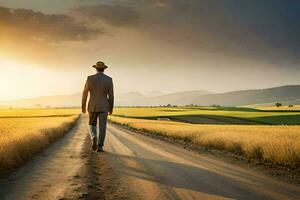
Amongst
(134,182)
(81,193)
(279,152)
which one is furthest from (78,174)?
(279,152)

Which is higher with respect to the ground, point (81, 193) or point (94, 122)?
point (94, 122)

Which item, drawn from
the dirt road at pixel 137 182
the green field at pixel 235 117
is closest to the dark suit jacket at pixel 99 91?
the dirt road at pixel 137 182

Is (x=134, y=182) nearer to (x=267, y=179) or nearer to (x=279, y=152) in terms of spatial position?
(x=267, y=179)

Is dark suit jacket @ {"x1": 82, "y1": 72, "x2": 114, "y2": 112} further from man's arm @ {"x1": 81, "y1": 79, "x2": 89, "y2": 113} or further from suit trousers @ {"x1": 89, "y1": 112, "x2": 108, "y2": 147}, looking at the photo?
suit trousers @ {"x1": 89, "y1": 112, "x2": 108, "y2": 147}

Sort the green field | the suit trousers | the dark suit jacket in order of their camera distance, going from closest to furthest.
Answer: the dark suit jacket, the suit trousers, the green field

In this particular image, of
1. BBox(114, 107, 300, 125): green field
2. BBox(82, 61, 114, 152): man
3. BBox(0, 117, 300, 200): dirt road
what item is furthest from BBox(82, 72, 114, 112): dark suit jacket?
BBox(114, 107, 300, 125): green field

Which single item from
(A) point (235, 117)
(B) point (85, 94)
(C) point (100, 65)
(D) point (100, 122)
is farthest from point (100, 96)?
(A) point (235, 117)

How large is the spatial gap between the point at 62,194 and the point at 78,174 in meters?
2.61

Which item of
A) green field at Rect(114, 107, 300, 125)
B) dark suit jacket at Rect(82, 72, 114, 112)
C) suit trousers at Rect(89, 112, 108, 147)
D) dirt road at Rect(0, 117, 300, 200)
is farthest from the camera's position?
green field at Rect(114, 107, 300, 125)

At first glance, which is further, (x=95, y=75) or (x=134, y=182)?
Result: (x=95, y=75)

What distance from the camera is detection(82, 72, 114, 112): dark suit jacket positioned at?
15.3m

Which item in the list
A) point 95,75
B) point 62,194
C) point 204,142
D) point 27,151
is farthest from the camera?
point 204,142

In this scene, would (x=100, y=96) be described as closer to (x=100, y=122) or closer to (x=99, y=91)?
(x=99, y=91)

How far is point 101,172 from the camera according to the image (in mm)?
11070
